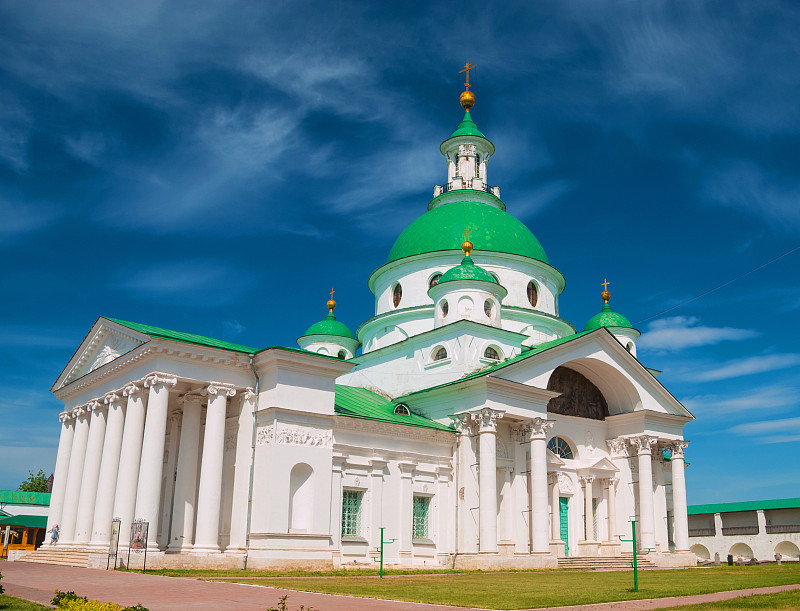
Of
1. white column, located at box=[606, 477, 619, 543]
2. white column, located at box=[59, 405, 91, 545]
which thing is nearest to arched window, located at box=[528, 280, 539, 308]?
white column, located at box=[606, 477, 619, 543]

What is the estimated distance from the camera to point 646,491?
1364 inches

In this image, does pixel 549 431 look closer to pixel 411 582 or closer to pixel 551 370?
pixel 551 370

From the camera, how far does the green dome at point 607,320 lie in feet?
142

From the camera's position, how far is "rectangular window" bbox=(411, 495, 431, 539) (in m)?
29.8

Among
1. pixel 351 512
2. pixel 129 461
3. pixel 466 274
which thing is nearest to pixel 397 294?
pixel 466 274

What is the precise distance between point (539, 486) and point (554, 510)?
3461 mm

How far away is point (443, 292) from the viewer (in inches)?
1368

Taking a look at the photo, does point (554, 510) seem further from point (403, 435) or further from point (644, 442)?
point (403, 435)

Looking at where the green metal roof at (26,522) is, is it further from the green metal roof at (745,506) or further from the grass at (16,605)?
the green metal roof at (745,506)

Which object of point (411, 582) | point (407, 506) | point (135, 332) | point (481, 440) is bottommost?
point (411, 582)

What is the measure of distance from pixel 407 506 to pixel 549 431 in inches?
303

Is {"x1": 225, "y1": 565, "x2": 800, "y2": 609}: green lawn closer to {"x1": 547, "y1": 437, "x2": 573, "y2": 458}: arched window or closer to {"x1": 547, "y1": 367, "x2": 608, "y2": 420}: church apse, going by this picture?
{"x1": 547, "y1": 437, "x2": 573, "y2": 458}: arched window

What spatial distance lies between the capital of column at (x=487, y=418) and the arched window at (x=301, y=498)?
722 cm

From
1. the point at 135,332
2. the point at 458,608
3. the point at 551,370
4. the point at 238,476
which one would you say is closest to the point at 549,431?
the point at 551,370
